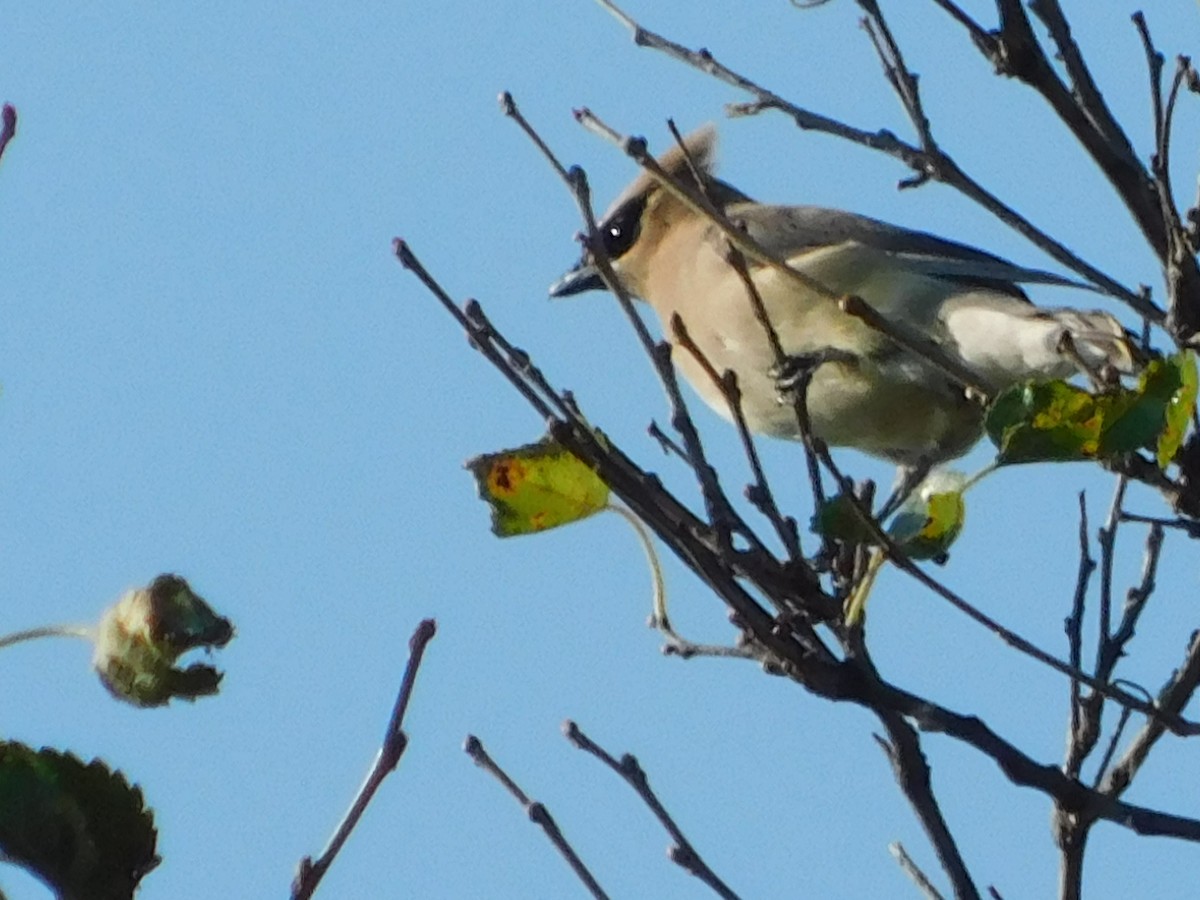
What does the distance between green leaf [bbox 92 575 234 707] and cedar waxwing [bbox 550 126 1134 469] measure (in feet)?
8.80

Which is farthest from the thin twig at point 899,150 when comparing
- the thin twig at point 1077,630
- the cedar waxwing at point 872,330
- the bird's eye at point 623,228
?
the bird's eye at point 623,228

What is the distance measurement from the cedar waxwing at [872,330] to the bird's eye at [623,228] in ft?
2.37

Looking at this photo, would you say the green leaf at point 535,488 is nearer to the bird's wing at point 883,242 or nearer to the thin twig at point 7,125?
the thin twig at point 7,125

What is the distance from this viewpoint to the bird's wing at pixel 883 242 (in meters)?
4.18

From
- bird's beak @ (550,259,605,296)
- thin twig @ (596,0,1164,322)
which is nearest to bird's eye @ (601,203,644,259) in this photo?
bird's beak @ (550,259,605,296)

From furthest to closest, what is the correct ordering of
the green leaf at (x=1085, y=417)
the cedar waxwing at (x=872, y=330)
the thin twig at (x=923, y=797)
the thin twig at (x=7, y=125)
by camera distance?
the cedar waxwing at (x=872, y=330) < the thin twig at (x=923, y=797) < the green leaf at (x=1085, y=417) < the thin twig at (x=7, y=125)

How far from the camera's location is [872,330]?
3867 mm

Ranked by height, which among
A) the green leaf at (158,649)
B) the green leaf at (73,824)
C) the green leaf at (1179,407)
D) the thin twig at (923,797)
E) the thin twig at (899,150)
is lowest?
the green leaf at (73,824)

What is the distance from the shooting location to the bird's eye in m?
5.79

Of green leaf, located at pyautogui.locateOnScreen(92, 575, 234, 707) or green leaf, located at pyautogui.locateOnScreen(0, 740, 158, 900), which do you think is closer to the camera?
green leaf, located at pyautogui.locateOnScreen(0, 740, 158, 900)

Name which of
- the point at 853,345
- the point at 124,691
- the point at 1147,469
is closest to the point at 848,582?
Result: the point at 1147,469

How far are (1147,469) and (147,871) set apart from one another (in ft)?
5.28

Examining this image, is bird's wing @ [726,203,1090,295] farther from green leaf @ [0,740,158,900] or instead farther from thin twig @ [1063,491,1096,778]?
Answer: green leaf @ [0,740,158,900]

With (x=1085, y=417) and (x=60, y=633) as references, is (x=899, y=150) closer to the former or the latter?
(x=1085, y=417)
